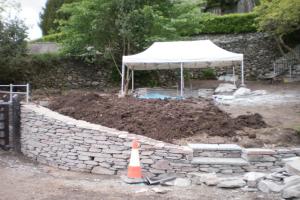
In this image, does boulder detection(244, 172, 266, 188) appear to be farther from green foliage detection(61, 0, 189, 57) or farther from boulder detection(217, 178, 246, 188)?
green foliage detection(61, 0, 189, 57)

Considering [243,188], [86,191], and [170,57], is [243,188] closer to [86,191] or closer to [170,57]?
[86,191]

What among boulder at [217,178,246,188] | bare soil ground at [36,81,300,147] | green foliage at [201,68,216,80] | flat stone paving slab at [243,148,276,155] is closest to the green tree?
green foliage at [201,68,216,80]

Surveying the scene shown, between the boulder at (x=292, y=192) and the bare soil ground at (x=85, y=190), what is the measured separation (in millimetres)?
296

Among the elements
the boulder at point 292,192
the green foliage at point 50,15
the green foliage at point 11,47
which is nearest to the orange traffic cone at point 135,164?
the boulder at point 292,192

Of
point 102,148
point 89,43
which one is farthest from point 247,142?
point 89,43

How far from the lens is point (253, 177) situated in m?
6.55

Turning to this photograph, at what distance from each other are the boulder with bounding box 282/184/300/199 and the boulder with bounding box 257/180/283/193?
0.39 meters

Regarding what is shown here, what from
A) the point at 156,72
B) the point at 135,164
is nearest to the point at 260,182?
the point at 135,164

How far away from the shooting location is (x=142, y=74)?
19438 mm

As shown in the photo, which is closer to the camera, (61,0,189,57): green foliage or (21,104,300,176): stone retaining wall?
(21,104,300,176): stone retaining wall

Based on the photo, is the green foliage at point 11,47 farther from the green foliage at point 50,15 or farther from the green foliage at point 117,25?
the green foliage at point 50,15

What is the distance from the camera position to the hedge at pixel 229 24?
2223cm

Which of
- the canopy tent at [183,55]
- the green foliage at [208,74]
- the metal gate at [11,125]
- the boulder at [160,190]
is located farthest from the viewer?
the green foliage at [208,74]

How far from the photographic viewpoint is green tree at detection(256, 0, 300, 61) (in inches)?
598
